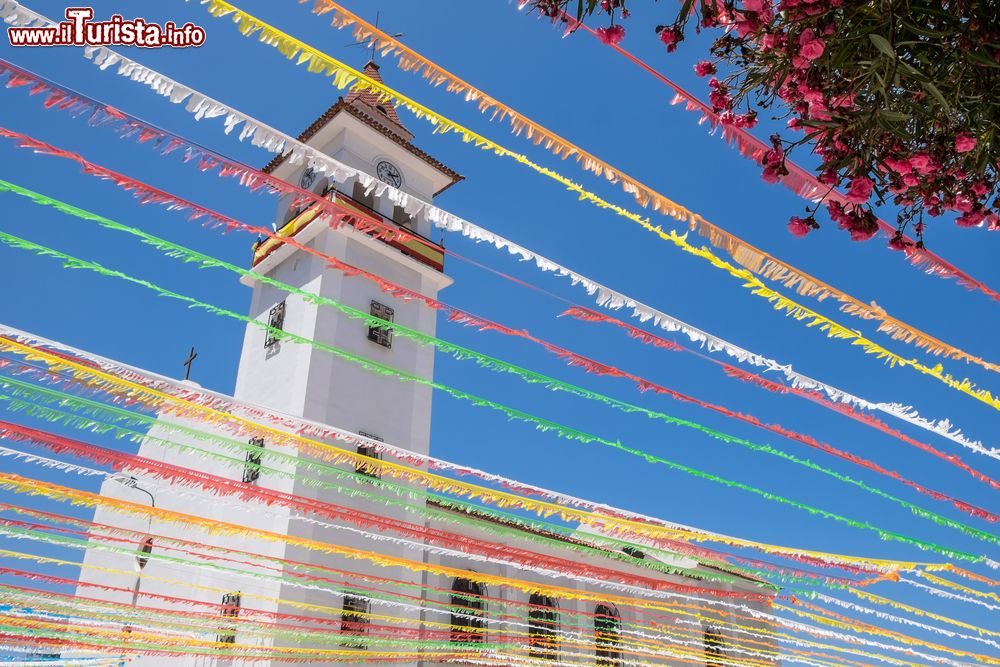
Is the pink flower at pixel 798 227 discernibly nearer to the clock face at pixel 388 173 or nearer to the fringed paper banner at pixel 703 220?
the fringed paper banner at pixel 703 220

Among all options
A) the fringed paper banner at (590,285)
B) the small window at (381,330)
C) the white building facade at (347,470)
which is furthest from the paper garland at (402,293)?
the small window at (381,330)

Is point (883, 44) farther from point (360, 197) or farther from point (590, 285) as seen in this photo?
point (360, 197)

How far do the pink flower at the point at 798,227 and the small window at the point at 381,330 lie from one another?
12.6 metres

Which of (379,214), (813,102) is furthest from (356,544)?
(813,102)

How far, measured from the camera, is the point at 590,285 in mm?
4527

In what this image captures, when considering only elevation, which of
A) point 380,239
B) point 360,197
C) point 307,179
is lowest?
point 380,239

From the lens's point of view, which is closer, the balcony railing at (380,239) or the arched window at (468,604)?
the arched window at (468,604)

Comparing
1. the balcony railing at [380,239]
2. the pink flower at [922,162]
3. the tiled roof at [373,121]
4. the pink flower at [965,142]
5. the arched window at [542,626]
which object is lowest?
the arched window at [542,626]

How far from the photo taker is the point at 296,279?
1575cm

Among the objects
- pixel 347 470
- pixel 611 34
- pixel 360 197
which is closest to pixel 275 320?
pixel 360 197

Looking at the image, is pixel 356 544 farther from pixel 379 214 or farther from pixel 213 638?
pixel 379 214

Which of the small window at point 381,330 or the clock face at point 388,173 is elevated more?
the clock face at point 388,173

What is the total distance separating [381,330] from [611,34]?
13.0m

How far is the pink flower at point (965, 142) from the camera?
8.06 feet
